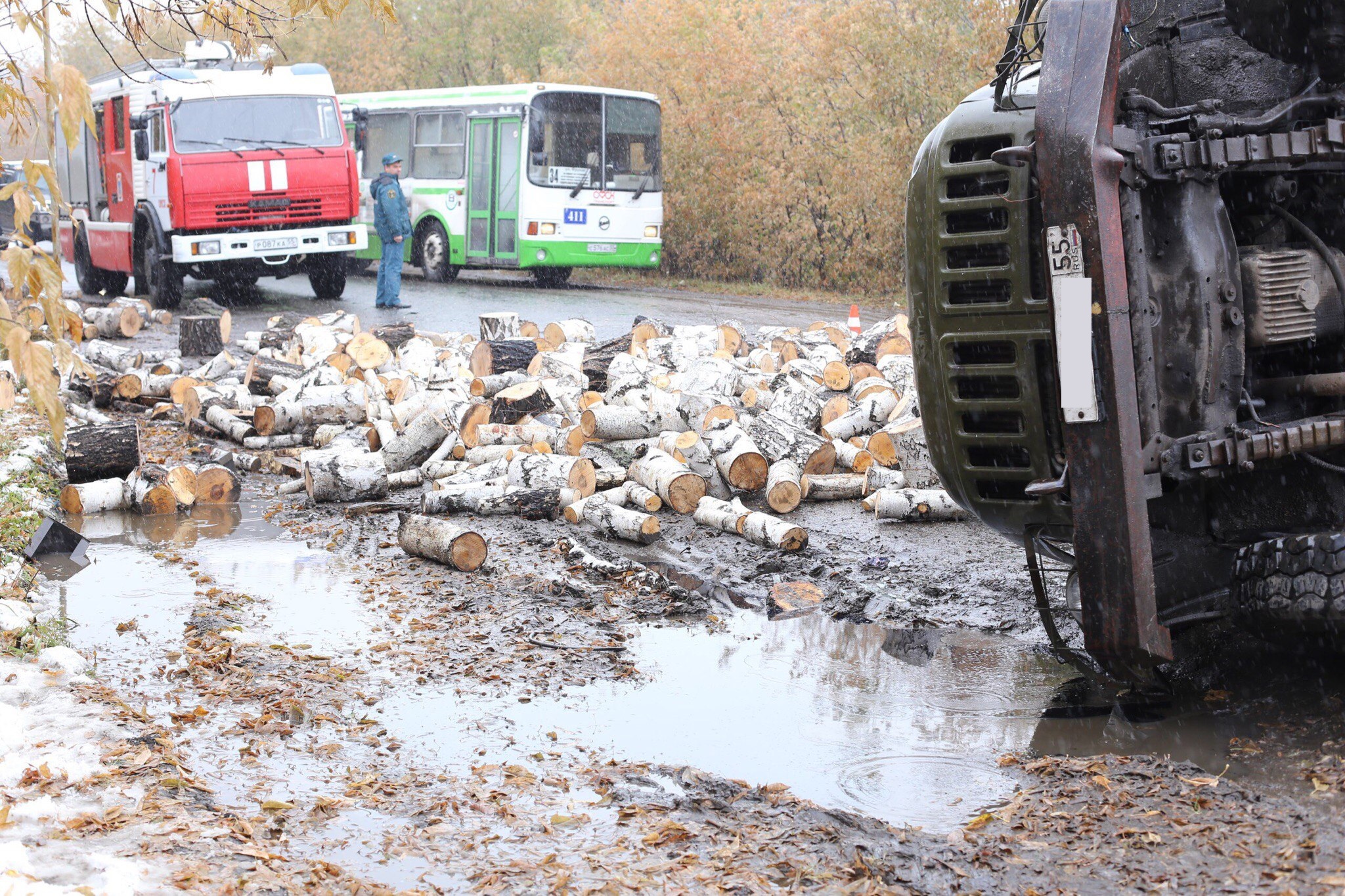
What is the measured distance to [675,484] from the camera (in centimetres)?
791

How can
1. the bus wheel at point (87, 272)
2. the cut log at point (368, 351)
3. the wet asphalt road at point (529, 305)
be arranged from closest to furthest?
the cut log at point (368, 351) → the wet asphalt road at point (529, 305) → the bus wheel at point (87, 272)

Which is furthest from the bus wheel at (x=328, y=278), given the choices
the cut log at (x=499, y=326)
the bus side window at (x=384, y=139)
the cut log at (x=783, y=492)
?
the cut log at (x=783, y=492)

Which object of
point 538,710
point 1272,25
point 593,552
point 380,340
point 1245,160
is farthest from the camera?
point 380,340

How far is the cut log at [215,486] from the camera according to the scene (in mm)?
8508

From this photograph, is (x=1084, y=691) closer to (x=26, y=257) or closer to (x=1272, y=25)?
(x=1272, y=25)

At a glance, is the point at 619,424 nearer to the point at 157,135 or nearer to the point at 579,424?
the point at 579,424

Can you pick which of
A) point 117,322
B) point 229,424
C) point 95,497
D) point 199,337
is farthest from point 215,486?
point 117,322

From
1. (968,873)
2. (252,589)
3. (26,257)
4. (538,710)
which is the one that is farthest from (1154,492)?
(252,589)

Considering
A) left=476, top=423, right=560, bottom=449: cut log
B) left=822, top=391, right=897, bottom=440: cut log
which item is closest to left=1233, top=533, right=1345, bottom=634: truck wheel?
left=822, top=391, right=897, bottom=440: cut log

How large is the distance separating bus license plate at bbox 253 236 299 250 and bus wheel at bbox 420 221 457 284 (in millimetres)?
4945

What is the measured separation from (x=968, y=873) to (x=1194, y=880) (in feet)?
1.87

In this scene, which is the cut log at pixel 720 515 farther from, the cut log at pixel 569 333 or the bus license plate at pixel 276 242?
the bus license plate at pixel 276 242

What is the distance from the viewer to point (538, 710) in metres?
4.80

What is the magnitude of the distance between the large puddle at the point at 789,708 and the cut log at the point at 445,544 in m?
0.52
